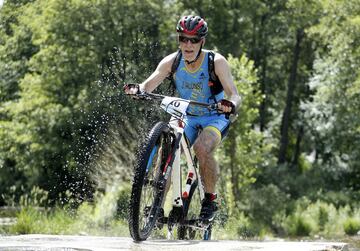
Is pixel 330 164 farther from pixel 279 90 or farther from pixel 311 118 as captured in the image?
pixel 279 90

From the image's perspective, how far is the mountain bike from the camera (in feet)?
22.3

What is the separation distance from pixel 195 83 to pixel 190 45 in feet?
1.14

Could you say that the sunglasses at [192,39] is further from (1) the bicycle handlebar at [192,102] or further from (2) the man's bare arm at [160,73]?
(1) the bicycle handlebar at [192,102]

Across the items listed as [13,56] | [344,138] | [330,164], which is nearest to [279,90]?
[330,164]

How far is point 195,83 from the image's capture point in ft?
25.2

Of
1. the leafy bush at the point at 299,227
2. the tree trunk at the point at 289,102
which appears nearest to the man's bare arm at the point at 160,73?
the leafy bush at the point at 299,227

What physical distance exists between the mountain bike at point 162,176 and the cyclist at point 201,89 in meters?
0.15

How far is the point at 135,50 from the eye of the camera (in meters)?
27.6

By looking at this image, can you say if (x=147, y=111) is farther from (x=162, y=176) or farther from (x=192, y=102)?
(x=162, y=176)

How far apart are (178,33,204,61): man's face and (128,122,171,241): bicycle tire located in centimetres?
72

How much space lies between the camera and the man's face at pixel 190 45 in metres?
7.51

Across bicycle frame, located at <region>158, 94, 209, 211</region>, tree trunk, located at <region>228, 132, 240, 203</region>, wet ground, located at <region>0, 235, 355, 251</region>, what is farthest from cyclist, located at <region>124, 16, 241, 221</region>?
tree trunk, located at <region>228, 132, 240, 203</region>

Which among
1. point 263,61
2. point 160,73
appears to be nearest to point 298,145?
point 263,61

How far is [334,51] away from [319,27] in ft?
5.55
